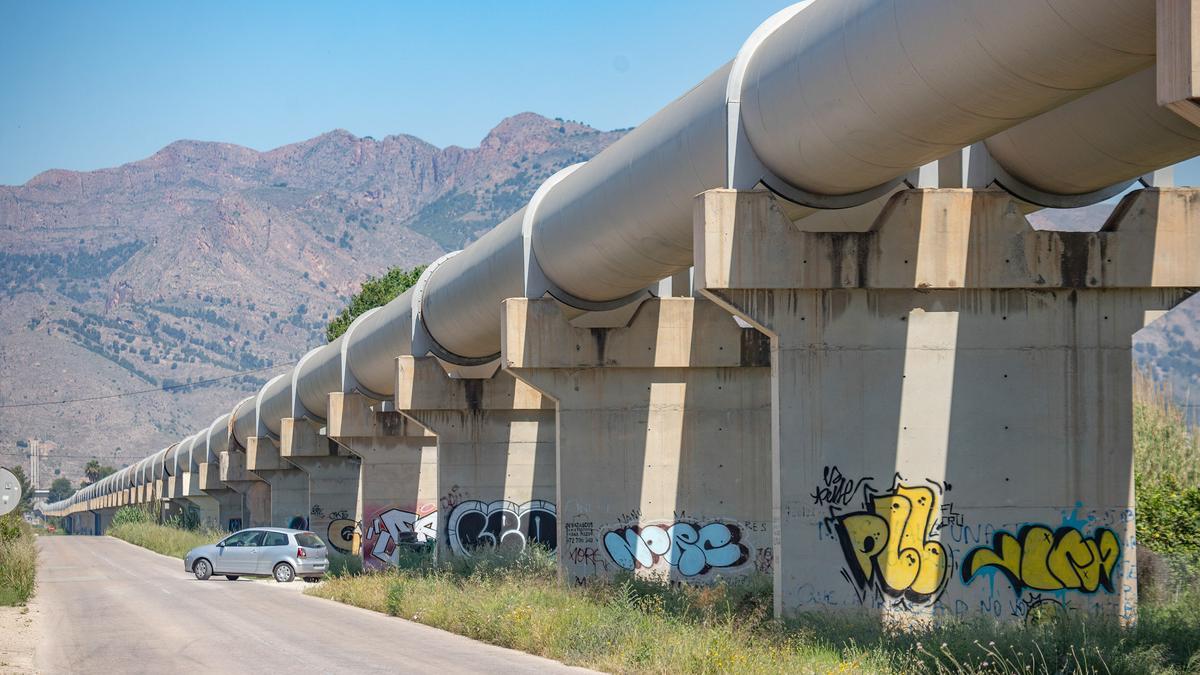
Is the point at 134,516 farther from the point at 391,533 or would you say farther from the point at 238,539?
the point at 238,539

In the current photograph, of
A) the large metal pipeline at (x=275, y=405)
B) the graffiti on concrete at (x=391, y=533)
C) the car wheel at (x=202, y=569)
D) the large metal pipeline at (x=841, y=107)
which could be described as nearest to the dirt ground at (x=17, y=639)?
the large metal pipeline at (x=841, y=107)

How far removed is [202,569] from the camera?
43.4m

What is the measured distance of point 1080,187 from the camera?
744 inches

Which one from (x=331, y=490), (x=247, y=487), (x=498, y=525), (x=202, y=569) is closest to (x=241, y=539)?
(x=202, y=569)

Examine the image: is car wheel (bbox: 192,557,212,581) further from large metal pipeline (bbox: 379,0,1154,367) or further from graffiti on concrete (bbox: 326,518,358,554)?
large metal pipeline (bbox: 379,0,1154,367)

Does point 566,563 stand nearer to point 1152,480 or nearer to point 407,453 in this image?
point 1152,480

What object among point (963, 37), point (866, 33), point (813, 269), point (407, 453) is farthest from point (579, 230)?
point (407, 453)

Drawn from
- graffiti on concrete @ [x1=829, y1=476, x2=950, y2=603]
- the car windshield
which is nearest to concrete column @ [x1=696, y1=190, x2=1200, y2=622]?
graffiti on concrete @ [x1=829, y1=476, x2=950, y2=603]

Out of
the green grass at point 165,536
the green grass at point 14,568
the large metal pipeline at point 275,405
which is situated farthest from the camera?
the green grass at point 165,536

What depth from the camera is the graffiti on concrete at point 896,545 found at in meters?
18.1

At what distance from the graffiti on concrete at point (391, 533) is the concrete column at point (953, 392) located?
94.6 ft

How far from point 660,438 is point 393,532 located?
21572 mm

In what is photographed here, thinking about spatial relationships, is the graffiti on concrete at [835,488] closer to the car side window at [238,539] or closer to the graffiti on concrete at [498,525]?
the graffiti on concrete at [498,525]

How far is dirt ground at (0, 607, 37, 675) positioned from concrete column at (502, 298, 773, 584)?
29.9 feet
